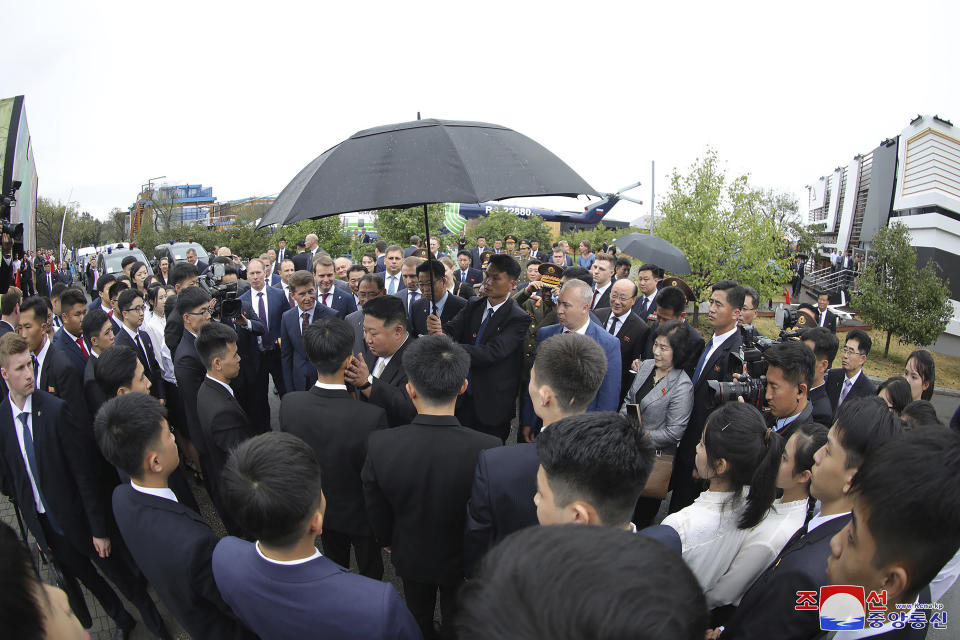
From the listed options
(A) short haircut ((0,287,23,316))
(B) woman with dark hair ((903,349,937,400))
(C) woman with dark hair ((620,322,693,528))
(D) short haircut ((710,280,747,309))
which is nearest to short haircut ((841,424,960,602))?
(C) woman with dark hair ((620,322,693,528))

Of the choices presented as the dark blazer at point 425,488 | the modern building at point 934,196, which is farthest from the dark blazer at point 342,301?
the modern building at point 934,196

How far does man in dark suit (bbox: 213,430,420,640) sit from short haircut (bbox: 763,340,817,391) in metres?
2.81

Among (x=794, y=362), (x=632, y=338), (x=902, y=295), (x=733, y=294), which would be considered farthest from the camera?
(x=902, y=295)

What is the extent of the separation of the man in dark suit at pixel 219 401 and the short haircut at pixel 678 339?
3.12 m

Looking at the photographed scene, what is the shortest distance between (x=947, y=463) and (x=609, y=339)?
272cm

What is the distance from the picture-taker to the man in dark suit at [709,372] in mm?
4023

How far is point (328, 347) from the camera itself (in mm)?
2881

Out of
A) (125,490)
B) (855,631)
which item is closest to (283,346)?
(125,490)

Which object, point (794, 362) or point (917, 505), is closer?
point (917, 505)

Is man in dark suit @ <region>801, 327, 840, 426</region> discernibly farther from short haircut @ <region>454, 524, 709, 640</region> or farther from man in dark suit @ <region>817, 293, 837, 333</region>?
man in dark suit @ <region>817, 293, 837, 333</region>

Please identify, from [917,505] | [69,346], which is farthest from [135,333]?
[917,505]

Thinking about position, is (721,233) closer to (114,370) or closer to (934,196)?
(934,196)

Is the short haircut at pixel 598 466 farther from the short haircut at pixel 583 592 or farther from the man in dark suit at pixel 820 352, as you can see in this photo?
the man in dark suit at pixel 820 352

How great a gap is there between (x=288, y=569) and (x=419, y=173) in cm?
218
